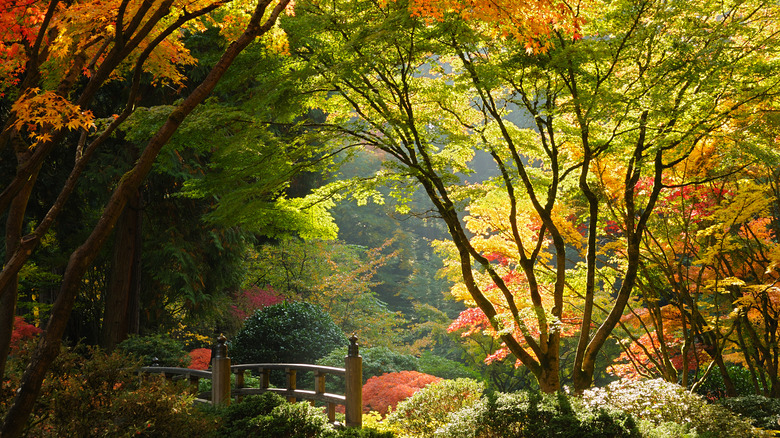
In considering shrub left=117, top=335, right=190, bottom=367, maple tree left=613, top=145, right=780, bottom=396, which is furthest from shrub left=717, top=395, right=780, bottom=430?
shrub left=117, top=335, right=190, bottom=367

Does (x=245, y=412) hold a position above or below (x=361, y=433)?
above

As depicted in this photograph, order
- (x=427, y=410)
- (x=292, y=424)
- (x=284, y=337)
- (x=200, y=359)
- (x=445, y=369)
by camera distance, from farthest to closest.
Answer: (x=445, y=369) < (x=200, y=359) < (x=284, y=337) < (x=427, y=410) < (x=292, y=424)

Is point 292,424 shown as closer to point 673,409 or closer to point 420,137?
point 420,137

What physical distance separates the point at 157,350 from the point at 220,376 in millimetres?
2273

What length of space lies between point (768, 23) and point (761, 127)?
1258 millimetres

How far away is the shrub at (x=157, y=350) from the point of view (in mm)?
8805

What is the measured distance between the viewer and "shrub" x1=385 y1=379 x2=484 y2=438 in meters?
7.25

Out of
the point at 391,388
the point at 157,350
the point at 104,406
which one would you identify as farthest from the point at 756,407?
the point at 157,350

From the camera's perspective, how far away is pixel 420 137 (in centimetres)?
720

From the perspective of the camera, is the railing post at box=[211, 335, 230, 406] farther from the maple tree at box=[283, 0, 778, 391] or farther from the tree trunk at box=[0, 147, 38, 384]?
the maple tree at box=[283, 0, 778, 391]

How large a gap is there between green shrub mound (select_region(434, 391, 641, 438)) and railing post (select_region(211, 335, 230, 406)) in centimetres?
302

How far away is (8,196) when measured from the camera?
13.6ft

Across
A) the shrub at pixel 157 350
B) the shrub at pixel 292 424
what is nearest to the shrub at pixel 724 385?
the shrub at pixel 292 424

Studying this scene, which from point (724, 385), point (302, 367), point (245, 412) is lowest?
point (724, 385)
